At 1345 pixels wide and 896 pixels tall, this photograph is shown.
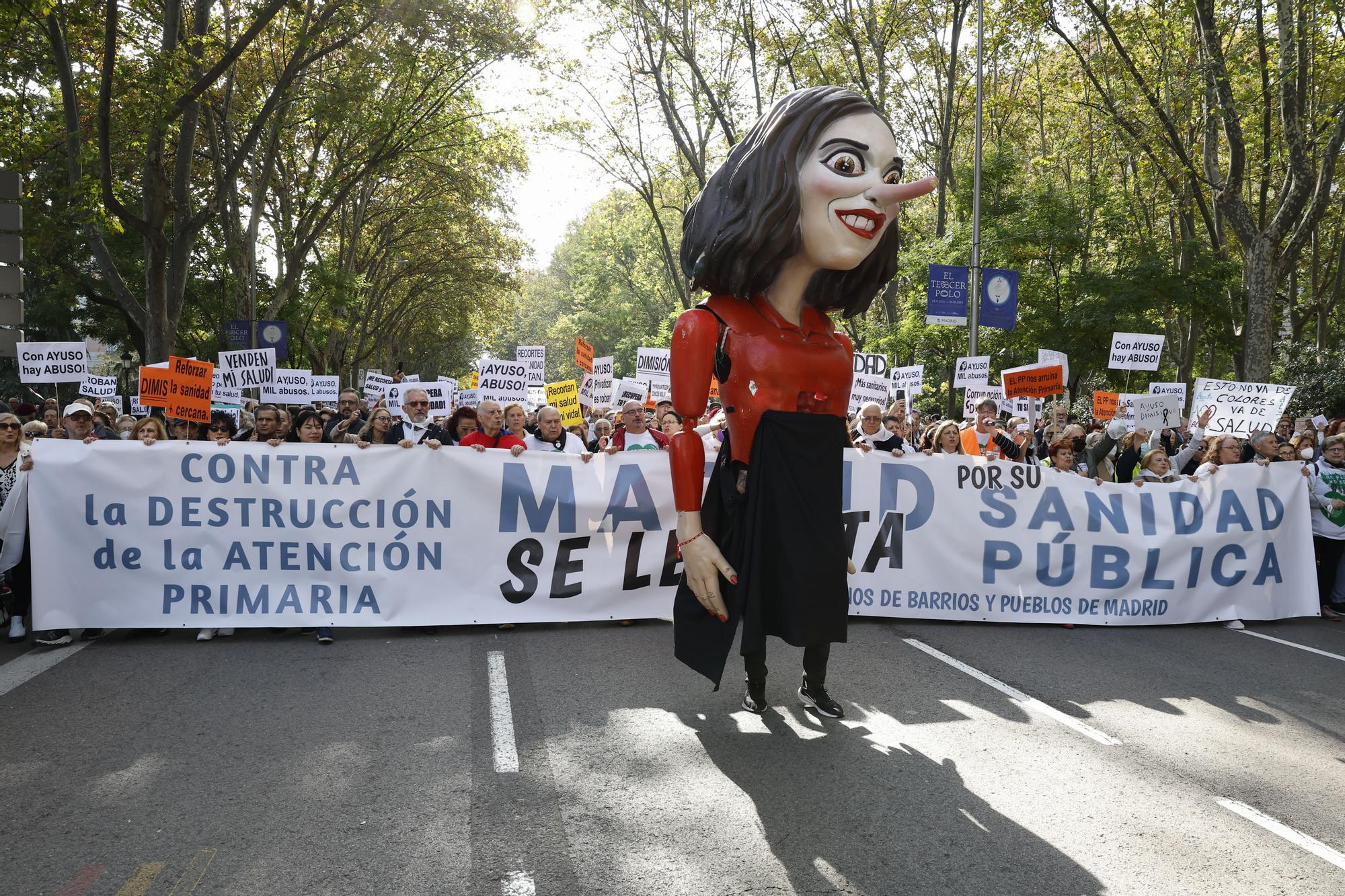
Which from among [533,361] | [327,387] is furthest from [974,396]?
[327,387]

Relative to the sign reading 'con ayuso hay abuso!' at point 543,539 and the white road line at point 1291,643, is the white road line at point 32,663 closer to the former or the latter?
the sign reading 'con ayuso hay abuso!' at point 543,539

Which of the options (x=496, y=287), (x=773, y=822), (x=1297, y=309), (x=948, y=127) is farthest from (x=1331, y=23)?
(x=496, y=287)

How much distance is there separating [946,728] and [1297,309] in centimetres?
2367

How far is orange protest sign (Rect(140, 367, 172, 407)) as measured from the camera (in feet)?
29.9

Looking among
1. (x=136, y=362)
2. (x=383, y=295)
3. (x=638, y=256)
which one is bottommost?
(x=136, y=362)

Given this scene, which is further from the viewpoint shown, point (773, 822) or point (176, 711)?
point (176, 711)

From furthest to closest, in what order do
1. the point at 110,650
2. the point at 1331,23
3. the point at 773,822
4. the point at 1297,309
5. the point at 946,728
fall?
the point at 1297,309 < the point at 1331,23 < the point at 110,650 < the point at 946,728 < the point at 773,822

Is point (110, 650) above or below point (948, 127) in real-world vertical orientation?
below

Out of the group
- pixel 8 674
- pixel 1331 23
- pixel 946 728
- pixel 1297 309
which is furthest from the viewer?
pixel 1297 309

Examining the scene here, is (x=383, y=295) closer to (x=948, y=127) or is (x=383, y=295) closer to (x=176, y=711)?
(x=948, y=127)

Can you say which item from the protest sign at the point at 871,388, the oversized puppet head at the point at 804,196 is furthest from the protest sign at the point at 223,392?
the oversized puppet head at the point at 804,196

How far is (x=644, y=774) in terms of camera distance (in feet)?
14.0

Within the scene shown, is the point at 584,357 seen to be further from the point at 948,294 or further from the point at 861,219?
the point at 861,219

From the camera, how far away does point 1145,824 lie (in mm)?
3832
